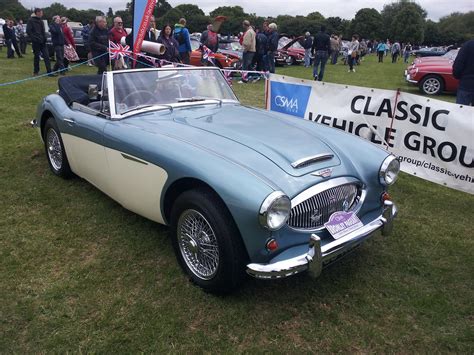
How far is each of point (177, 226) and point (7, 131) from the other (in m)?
5.11

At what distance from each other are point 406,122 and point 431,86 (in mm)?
8101

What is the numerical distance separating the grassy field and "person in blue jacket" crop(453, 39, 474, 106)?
6.91 ft

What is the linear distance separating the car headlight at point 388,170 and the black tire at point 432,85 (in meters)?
10.1

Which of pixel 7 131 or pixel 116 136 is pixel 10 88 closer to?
pixel 7 131

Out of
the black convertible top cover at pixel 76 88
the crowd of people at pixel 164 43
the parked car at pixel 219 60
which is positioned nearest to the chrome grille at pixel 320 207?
the black convertible top cover at pixel 76 88

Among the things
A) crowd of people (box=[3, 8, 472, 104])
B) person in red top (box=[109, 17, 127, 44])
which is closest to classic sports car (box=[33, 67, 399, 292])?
crowd of people (box=[3, 8, 472, 104])

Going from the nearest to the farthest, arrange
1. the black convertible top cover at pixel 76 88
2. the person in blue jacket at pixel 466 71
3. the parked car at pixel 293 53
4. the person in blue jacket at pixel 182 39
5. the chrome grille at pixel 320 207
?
the chrome grille at pixel 320 207, the black convertible top cover at pixel 76 88, the person in blue jacket at pixel 466 71, the person in blue jacket at pixel 182 39, the parked car at pixel 293 53

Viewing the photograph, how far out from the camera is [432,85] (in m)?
12.0

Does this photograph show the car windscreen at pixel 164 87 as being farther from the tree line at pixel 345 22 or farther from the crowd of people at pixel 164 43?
the tree line at pixel 345 22

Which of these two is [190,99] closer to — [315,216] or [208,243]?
[208,243]

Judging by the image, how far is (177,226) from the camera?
3016 millimetres

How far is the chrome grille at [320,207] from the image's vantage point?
8.72 ft

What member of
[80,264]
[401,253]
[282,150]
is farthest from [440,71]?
[80,264]

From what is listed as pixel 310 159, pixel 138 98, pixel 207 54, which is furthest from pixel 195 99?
pixel 207 54
